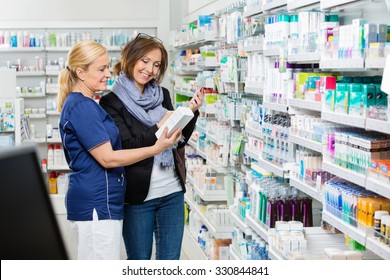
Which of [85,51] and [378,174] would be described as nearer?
[378,174]

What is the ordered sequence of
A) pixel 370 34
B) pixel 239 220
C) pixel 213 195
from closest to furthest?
pixel 370 34, pixel 239 220, pixel 213 195

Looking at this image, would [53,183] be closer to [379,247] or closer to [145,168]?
[145,168]

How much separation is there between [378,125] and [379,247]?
498 mm

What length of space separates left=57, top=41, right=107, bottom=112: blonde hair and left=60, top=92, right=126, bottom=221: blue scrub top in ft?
Result: 0.33

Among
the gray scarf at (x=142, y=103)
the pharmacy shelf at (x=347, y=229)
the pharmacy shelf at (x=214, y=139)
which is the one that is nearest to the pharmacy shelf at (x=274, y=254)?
the pharmacy shelf at (x=347, y=229)

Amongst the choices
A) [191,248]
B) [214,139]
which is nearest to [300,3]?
[214,139]

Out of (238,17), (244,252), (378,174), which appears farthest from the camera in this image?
(238,17)

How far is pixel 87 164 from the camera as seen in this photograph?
3.52 meters

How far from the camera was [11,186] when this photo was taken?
3.55 feet

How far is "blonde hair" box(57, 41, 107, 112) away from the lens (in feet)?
11.6

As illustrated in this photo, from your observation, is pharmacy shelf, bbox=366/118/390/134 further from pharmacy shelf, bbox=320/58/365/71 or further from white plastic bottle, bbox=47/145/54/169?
white plastic bottle, bbox=47/145/54/169

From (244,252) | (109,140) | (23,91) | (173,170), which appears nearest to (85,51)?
(109,140)
